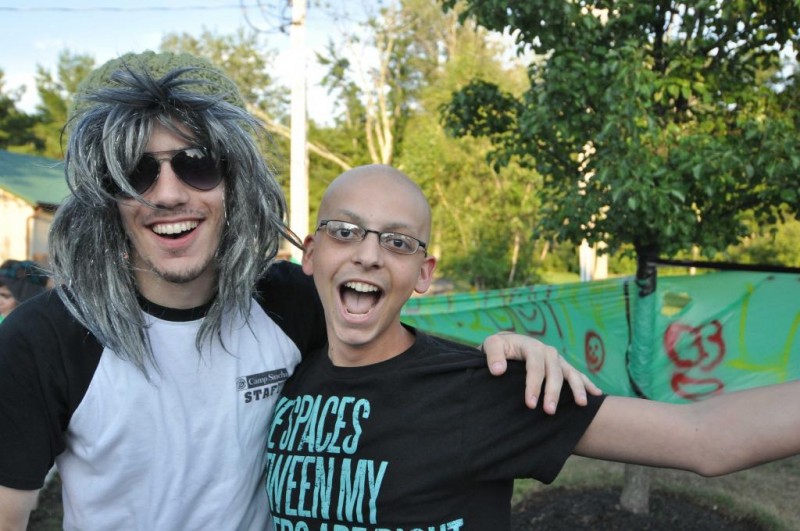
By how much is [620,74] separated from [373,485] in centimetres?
304

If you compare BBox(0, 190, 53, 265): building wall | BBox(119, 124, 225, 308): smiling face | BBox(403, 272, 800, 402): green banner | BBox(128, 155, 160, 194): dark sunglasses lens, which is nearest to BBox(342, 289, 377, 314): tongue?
BBox(119, 124, 225, 308): smiling face

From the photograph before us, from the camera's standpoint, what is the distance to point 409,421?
64.8 inches

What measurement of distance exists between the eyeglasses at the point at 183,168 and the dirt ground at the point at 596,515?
372 cm

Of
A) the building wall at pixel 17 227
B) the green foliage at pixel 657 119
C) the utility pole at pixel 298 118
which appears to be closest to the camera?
the green foliage at pixel 657 119

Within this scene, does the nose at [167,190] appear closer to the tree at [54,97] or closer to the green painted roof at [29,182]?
the green painted roof at [29,182]

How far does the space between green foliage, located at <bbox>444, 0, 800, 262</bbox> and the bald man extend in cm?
243

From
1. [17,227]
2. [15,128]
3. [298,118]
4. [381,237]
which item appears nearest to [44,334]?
[381,237]

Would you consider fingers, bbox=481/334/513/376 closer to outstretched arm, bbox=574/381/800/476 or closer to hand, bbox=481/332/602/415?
hand, bbox=481/332/602/415

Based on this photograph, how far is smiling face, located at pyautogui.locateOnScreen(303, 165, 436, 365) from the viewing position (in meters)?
1.79

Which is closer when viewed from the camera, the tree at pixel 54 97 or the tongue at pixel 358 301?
the tongue at pixel 358 301

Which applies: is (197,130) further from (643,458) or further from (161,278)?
(643,458)

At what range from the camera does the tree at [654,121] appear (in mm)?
3990

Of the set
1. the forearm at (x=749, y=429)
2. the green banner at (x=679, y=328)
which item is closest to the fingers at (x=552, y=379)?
the forearm at (x=749, y=429)

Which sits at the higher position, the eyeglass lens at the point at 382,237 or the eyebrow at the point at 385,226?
the eyebrow at the point at 385,226
